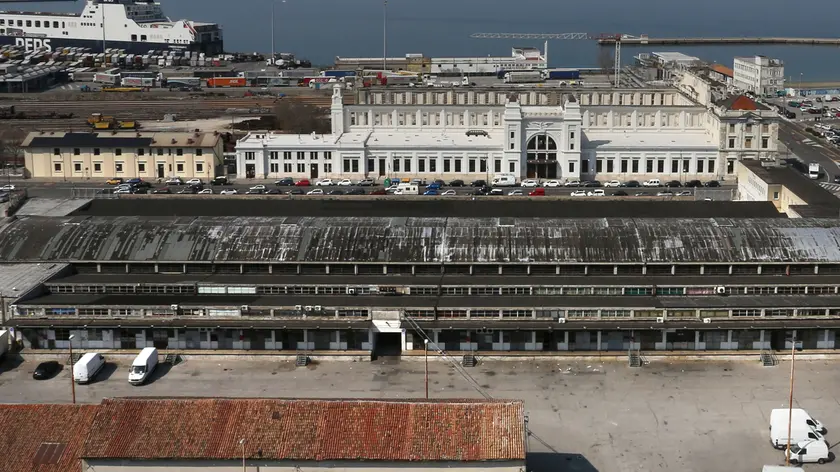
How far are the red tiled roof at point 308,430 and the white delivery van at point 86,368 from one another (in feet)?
34.0

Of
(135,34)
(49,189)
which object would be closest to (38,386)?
(49,189)

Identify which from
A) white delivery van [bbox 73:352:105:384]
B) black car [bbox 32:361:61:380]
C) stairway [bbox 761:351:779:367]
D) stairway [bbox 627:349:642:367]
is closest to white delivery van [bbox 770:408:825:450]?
stairway [bbox 761:351:779:367]

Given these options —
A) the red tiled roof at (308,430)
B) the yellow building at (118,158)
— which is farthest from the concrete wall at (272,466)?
the yellow building at (118,158)

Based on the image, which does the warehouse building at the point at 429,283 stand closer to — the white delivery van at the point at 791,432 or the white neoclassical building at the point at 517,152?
the white delivery van at the point at 791,432

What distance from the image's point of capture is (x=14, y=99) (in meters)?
129

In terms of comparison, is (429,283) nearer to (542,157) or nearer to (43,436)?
(43,436)

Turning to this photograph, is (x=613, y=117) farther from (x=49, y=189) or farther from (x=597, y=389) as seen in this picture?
(x=597, y=389)

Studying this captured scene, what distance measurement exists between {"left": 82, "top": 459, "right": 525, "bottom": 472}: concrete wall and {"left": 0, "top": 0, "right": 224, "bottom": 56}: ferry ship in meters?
160

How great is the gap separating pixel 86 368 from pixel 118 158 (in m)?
41.6

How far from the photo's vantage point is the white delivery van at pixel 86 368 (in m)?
44.6

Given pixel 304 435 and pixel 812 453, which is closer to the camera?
pixel 304 435

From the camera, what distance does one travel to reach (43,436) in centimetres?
3478

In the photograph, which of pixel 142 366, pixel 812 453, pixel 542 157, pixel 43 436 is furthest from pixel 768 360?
pixel 542 157

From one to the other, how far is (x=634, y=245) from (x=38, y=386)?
25239 mm
